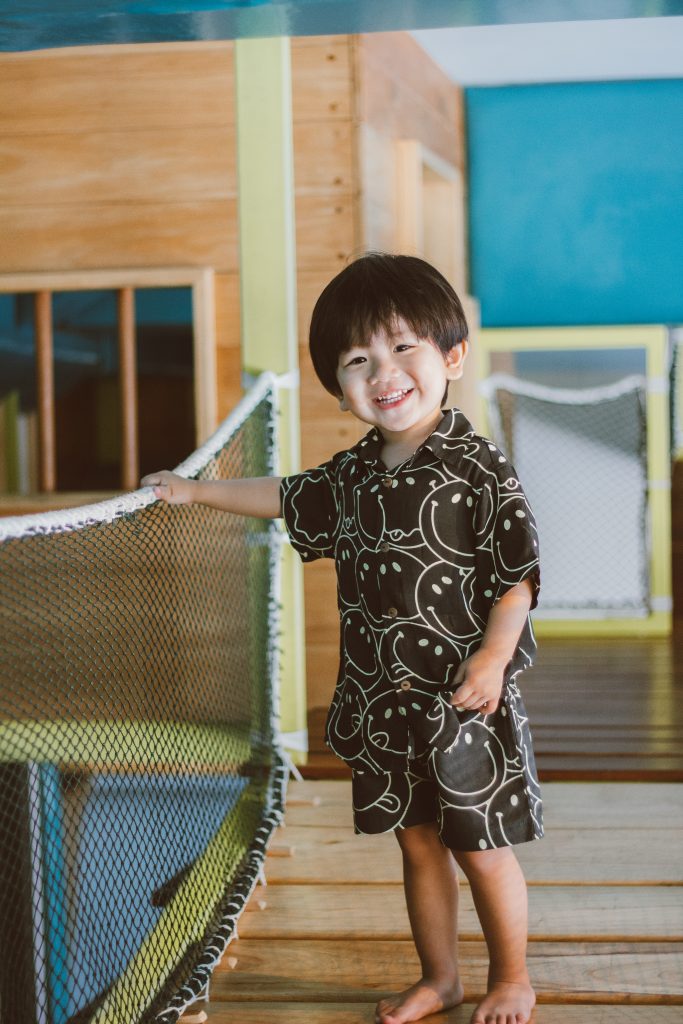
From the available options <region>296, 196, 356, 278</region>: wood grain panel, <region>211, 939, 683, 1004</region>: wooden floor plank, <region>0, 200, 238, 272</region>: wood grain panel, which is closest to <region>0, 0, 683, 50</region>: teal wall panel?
<region>296, 196, 356, 278</region>: wood grain panel

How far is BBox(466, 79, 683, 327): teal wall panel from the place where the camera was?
4641 mm

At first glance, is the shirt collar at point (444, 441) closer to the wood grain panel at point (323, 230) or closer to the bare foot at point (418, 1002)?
the bare foot at point (418, 1002)

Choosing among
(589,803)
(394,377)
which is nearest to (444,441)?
(394,377)

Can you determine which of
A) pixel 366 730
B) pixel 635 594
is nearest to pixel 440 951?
pixel 366 730

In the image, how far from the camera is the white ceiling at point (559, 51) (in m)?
3.96

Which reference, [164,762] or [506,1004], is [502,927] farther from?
[164,762]

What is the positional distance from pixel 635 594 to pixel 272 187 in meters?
2.62

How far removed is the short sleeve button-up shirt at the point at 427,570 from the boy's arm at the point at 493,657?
0.8 inches

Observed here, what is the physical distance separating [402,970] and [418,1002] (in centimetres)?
16

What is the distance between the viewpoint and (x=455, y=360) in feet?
4.91

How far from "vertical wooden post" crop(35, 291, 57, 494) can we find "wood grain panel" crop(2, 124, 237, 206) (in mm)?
295

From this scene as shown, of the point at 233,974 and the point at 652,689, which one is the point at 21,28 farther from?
the point at 652,689

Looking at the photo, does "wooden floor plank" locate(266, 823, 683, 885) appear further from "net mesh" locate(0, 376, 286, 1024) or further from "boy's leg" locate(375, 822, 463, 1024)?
"boy's leg" locate(375, 822, 463, 1024)

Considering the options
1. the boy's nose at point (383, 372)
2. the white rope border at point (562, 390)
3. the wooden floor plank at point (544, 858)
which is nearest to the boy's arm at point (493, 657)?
the boy's nose at point (383, 372)
